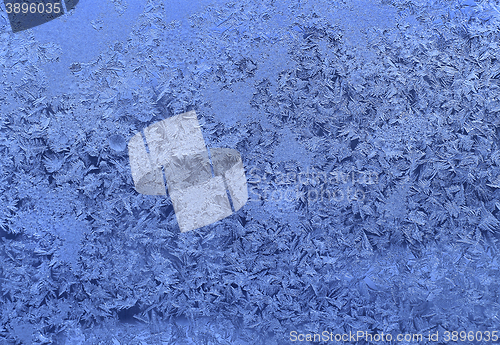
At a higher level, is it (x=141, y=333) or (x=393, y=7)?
(x=393, y=7)

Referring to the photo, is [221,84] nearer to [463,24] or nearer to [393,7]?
[393,7]

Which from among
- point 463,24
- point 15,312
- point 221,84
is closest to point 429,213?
point 463,24

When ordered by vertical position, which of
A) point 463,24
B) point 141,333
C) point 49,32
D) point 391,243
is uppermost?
point 49,32
